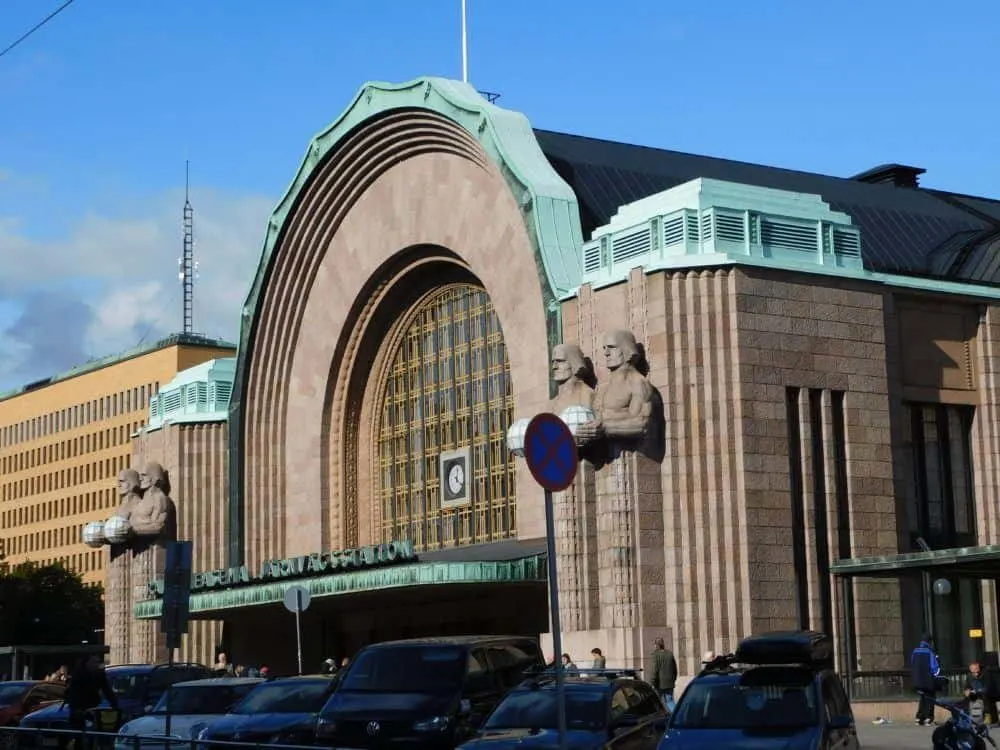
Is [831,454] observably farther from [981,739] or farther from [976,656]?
[981,739]

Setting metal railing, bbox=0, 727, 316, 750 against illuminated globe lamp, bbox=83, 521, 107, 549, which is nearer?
metal railing, bbox=0, 727, 316, 750

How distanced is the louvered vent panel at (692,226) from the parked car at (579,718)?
15.5m

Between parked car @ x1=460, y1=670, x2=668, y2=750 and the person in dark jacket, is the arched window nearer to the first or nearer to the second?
the person in dark jacket

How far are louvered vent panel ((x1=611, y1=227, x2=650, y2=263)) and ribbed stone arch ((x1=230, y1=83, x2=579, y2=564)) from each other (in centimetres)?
197

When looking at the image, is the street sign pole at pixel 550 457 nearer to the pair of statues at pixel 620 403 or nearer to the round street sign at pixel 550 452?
the round street sign at pixel 550 452

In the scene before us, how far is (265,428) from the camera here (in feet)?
163

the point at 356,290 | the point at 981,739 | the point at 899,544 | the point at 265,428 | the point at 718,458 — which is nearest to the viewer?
the point at 981,739

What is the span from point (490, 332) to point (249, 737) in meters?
21.2

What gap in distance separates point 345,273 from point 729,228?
15049mm

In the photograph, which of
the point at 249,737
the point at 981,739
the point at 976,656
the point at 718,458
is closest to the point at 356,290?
the point at 718,458

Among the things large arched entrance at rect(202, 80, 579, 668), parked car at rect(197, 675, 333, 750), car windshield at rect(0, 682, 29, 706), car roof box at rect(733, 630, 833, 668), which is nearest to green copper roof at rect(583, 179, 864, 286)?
large arched entrance at rect(202, 80, 579, 668)

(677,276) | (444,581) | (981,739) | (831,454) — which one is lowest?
(981,739)

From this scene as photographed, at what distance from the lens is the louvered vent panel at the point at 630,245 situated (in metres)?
35.4

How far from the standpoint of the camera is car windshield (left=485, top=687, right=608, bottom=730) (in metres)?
19.3
